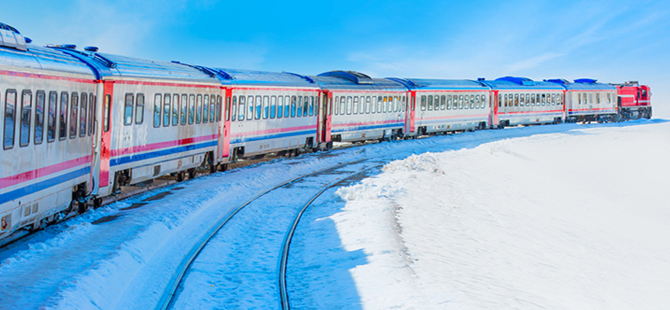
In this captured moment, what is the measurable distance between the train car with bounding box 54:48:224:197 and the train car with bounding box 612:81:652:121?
5190cm

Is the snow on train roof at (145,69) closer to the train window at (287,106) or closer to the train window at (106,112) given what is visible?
the train window at (106,112)

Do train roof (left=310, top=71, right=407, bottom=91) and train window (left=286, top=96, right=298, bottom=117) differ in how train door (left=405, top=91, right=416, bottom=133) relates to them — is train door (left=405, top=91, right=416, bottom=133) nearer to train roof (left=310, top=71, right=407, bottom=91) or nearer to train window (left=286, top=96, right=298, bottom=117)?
train roof (left=310, top=71, right=407, bottom=91)

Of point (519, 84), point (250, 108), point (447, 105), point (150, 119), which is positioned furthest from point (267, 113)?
point (519, 84)

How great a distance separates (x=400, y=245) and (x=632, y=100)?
195 feet

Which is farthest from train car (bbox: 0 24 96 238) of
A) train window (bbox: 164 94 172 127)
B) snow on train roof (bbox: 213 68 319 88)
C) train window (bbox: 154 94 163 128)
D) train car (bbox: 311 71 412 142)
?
train car (bbox: 311 71 412 142)

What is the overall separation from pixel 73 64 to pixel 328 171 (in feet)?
37.9

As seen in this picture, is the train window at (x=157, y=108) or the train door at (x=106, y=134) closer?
the train door at (x=106, y=134)

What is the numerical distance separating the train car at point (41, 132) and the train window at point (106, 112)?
21.8 inches

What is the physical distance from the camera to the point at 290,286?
30.9 feet

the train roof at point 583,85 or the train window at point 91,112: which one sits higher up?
the train roof at point 583,85

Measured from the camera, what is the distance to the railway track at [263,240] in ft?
29.5

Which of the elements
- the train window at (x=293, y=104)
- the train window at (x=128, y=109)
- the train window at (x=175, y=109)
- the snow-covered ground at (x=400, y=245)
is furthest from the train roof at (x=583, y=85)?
the train window at (x=128, y=109)

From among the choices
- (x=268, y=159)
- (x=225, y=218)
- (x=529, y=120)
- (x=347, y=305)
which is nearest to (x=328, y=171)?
(x=268, y=159)

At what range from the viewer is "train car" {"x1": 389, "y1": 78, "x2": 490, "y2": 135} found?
35.9 m
